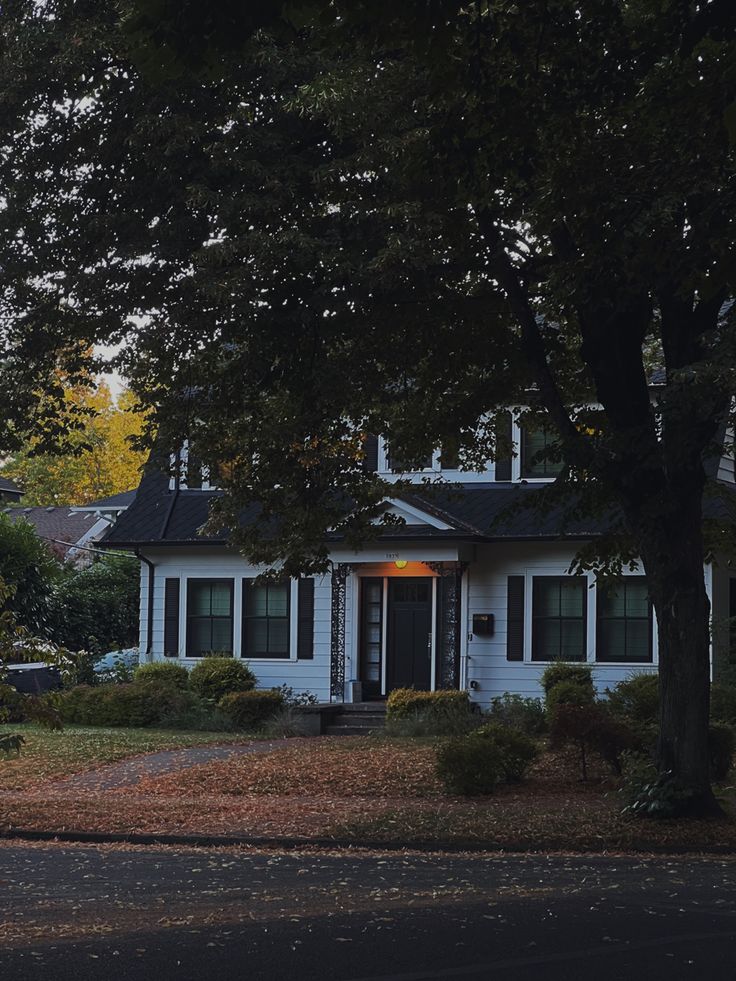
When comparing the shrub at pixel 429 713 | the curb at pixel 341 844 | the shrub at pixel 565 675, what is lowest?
the curb at pixel 341 844

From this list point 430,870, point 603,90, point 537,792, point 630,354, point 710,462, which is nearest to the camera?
point 603,90

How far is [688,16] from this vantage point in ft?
25.4

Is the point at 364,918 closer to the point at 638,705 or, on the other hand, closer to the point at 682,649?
the point at 682,649

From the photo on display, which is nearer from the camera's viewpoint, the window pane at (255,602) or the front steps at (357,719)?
the front steps at (357,719)

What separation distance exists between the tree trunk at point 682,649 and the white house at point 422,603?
10.8 metres

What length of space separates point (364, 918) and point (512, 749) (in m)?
8.07

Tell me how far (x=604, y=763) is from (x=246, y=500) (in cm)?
602

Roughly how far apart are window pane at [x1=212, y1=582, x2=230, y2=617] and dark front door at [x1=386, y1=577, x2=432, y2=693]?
3554mm

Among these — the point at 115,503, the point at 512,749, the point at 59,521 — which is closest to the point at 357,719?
the point at 512,749

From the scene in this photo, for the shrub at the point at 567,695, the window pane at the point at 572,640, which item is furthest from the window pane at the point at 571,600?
the shrub at the point at 567,695

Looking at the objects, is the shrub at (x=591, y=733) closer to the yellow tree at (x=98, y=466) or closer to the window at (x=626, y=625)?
the window at (x=626, y=625)

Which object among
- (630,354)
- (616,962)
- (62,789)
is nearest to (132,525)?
(62,789)

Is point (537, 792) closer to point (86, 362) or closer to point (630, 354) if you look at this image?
→ point (630, 354)

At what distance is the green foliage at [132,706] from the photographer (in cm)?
2583
